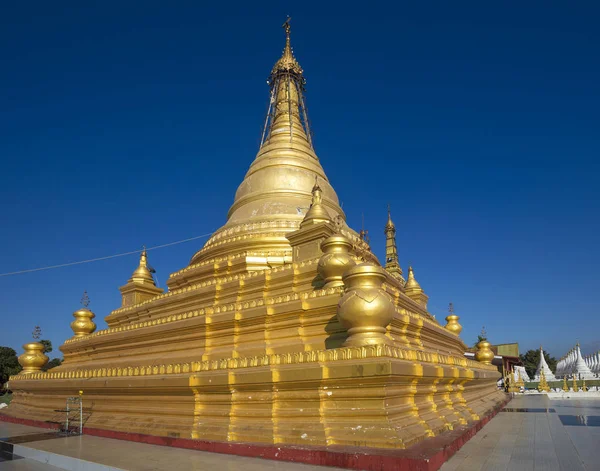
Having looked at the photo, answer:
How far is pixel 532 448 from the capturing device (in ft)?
24.2

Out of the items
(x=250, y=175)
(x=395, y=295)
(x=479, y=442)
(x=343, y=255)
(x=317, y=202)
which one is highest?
(x=250, y=175)

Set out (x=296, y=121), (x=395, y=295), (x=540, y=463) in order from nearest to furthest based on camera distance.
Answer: (x=540, y=463) < (x=395, y=295) < (x=296, y=121)

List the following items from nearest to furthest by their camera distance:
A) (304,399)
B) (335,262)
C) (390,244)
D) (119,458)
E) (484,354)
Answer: (119,458) < (304,399) < (335,262) < (484,354) < (390,244)

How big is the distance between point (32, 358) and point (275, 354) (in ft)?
43.1

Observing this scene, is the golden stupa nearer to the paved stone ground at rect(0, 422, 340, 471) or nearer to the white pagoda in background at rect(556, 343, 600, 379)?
the paved stone ground at rect(0, 422, 340, 471)

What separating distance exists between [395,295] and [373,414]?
541 cm

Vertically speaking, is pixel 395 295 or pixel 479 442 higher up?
pixel 395 295

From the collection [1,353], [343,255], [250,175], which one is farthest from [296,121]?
[1,353]

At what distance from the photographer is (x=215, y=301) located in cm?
1281

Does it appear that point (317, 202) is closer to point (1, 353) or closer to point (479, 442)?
point (479, 442)

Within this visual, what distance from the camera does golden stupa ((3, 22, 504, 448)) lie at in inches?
278

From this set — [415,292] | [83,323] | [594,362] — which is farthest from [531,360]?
[83,323]

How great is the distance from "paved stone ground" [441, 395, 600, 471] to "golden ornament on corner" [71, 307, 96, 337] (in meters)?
14.7

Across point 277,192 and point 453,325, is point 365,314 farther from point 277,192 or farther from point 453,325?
point 453,325
